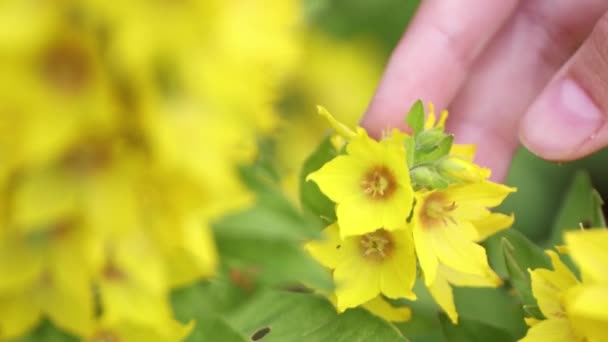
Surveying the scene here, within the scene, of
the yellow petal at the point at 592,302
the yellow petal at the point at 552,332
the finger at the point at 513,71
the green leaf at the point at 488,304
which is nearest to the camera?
the yellow petal at the point at 592,302

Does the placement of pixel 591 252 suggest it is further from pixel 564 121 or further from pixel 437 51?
pixel 437 51

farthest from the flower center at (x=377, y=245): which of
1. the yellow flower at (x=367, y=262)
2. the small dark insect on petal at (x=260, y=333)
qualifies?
the small dark insect on petal at (x=260, y=333)

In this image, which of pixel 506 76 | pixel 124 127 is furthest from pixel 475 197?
pixel 506 76

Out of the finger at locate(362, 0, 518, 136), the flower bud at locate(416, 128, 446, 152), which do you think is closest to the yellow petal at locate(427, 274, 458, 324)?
the flower bud at locate(416, 128, 446, 152)

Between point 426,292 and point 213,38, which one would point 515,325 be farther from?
point 213,38

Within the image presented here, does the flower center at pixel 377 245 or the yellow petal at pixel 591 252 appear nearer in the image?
A: the yellow petal at pixel 591 252

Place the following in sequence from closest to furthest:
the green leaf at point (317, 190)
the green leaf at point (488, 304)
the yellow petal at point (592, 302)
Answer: the yellow petal at point (592, 302) < the green leaf at point (317, 190) < the green leaf at point (488, 304)

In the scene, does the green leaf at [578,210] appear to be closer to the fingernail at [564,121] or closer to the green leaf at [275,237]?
the fingernail at [564,121]

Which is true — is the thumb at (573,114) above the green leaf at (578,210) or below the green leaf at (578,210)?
above

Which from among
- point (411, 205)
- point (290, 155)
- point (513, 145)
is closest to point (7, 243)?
point (411, 205)
